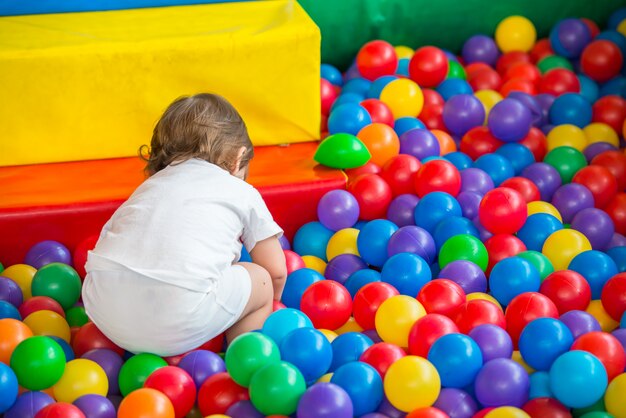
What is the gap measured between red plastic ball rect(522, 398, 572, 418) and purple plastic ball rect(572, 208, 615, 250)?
2.43 ft

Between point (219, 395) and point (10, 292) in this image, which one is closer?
point (219, 395)

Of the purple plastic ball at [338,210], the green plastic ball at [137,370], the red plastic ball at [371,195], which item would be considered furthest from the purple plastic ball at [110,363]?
the red plastic ball at [371,195]

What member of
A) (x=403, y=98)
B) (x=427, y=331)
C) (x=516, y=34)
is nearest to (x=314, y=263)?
(x=427, y=331)

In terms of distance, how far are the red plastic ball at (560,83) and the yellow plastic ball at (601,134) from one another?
10.8 inches

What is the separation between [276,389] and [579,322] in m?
0.69

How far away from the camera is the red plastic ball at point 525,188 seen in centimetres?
254

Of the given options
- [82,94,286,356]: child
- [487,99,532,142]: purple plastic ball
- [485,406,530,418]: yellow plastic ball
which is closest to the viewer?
[485,406,530,418]: yellow plastic ball

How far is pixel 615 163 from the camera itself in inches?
105

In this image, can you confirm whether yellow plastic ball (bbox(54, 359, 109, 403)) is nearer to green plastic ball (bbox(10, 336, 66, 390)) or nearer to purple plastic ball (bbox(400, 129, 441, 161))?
green plastic ball (bbox(10, 336, 66, 390))

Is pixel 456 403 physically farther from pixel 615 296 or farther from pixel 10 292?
pixel 10 292

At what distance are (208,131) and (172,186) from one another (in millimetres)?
174

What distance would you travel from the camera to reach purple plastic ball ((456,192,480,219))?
246cm

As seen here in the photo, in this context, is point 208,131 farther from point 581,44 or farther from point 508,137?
point 581,44

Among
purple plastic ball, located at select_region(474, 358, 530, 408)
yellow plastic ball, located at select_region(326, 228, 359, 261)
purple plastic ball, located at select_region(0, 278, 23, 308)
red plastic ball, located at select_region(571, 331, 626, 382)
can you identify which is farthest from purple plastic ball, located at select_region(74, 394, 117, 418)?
red plastic ball, located at select_region(571, 331, 626, 382)
